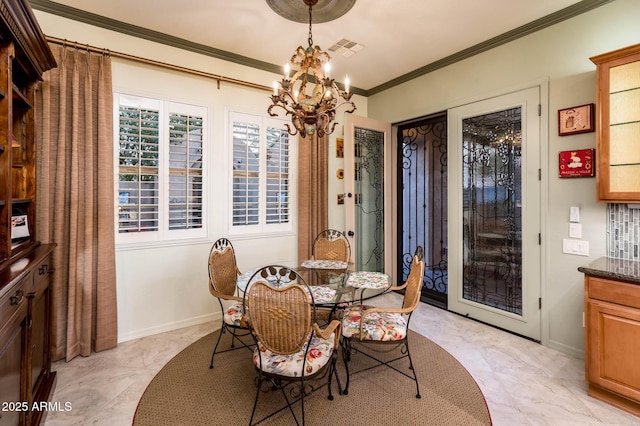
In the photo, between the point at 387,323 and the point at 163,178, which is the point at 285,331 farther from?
the point at 163,178

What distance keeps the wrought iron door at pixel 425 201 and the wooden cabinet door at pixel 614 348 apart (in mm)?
2162

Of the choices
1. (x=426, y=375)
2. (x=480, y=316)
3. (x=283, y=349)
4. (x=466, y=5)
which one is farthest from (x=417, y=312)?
(x=466, y=5)

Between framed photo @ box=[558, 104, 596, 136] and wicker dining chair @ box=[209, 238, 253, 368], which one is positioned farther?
framed photo @ box=[558, 104, 596, 136]

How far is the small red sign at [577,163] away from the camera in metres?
2.68

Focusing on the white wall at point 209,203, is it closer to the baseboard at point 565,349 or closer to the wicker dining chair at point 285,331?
the wicker dining chair at point 285,331

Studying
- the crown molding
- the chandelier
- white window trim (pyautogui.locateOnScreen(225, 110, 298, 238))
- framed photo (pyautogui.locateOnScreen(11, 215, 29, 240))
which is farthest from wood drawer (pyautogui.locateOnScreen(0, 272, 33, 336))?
the crown molding

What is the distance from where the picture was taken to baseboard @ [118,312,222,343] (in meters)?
3.11

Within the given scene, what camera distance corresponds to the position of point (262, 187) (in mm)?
3926

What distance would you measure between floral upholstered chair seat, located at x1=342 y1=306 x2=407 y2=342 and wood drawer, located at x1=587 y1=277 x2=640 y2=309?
4.35 feet

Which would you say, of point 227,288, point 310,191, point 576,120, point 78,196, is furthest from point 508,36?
point 78,196

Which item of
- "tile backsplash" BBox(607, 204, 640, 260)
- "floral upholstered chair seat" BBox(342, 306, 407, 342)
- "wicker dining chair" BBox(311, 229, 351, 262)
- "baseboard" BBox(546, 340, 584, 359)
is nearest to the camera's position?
"floral upholstered chair seat" BBox(342, 306, 407, 342)

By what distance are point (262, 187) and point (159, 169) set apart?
116 cm

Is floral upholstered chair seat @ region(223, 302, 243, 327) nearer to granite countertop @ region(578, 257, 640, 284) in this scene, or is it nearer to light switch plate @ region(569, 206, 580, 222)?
granite countertop @ region(578, 257, 640, 284)

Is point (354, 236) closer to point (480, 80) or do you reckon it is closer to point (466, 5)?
point (480, 80)
